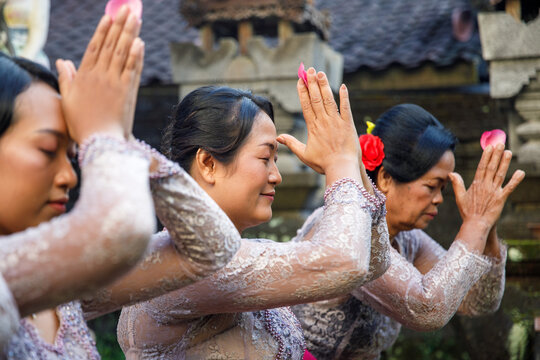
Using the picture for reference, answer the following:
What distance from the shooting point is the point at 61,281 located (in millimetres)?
1188

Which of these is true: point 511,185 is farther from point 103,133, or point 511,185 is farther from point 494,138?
point 103,133

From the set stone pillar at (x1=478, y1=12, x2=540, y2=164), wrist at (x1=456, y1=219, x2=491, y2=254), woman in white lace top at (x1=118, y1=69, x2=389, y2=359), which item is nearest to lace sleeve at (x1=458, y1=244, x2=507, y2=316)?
wrist at (x1=456, y1=219, x2=491, y2=254)

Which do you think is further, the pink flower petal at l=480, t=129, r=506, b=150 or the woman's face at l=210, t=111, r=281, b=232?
the pink flower petal at l=480, t=129, r=506, b=150

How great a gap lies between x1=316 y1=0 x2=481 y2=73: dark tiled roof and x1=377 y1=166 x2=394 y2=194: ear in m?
4.32

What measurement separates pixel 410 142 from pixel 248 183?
1095mm

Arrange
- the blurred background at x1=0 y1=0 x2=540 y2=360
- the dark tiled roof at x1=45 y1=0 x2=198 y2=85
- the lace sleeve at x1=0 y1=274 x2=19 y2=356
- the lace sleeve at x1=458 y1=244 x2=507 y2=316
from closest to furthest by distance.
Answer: the lace sleeve at x1=0 y1=274 x2=19 y2=356
the lace sleeve at x1=458 y1=244 x2=507 y2=316
the blurred background at x1=0 y1=0 x2=540 y2=360
the dark tiled roof at x1=45 y1=0 x2=198 y2=85

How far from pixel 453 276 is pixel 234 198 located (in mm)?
905

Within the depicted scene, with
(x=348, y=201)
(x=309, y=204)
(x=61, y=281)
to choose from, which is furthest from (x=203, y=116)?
(x=309, y=204)

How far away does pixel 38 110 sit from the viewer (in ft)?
4.53

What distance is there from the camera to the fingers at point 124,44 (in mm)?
1340

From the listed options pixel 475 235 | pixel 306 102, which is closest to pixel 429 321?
pixel 475 235

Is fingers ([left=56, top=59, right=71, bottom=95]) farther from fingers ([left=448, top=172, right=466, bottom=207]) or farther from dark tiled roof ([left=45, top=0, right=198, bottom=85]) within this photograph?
dark tiled roof ([left=45, top=0, right=198, bottom=85])

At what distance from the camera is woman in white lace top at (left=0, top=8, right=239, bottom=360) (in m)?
1.19

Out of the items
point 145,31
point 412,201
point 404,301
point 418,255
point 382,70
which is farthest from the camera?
point 145,31
